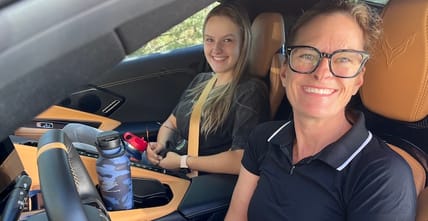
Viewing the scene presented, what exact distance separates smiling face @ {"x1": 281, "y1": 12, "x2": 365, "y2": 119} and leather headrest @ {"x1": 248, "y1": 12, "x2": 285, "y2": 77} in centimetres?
81

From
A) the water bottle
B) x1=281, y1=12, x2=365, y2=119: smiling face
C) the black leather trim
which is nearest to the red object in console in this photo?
the black leather trim

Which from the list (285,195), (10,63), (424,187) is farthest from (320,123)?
(10,63)

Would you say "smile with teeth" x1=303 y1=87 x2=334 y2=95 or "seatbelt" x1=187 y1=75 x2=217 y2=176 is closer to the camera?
"smile with teeth" x1=303 y1=87 x2=334 y2=95

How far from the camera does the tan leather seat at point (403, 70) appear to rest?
1.46 m

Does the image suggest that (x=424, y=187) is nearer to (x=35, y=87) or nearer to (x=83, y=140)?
(x=35, y=87)

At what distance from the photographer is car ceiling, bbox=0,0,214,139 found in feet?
2.03

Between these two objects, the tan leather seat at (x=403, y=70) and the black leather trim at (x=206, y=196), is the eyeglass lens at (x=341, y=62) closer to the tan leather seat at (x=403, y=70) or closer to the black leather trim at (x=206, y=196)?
the tan leather seat at (x=403, y=70)

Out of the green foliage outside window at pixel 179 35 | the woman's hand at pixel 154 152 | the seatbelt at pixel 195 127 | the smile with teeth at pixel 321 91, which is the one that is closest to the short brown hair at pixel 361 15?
the smile with teeth at pixel 321 91

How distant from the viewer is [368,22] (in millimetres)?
1469

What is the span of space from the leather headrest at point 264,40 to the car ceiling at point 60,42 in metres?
1.64

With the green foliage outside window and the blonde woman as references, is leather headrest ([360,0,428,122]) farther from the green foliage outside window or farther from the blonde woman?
the blonde woman

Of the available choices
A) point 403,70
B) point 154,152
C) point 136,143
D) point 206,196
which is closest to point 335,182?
point 403,70

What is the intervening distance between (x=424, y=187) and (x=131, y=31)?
1083 millimetres

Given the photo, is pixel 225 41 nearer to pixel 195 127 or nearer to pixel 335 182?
pixel 195 127
